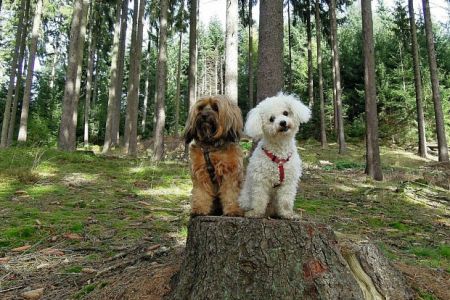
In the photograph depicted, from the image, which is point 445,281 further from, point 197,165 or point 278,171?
point 197,165

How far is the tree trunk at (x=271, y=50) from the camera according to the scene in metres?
7.52

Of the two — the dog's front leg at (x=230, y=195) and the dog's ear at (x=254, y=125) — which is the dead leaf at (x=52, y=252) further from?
the dog's ear at (x=254, y=125)

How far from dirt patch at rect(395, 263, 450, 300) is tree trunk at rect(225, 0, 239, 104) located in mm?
5897

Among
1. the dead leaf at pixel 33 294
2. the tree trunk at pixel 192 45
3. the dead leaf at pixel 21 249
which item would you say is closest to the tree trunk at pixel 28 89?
the tree trunk at pixel 192 45

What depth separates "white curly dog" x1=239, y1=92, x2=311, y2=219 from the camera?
372 cm

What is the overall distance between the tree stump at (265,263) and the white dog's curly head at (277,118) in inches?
36.5

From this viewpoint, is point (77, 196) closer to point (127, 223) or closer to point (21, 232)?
point (127, 223)

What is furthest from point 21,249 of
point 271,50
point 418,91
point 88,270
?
point 418,91

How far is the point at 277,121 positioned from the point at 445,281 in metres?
2.65

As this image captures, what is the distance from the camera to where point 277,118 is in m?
3.77

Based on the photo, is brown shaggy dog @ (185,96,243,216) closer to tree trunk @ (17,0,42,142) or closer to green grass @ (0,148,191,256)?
green grass @ (0,148,191,256)

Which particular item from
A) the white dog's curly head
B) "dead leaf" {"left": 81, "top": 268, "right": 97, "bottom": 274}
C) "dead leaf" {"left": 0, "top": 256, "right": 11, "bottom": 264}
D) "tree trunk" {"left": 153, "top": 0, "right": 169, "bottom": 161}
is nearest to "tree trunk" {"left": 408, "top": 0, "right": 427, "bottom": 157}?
"tree trunk" {"left": 153, "top": 0, "right": 169, "bottom": 161}

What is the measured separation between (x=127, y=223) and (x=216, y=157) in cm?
295

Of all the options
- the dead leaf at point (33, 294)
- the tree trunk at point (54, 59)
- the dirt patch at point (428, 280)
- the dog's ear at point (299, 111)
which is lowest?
the dead leaf at point (33, 294)
